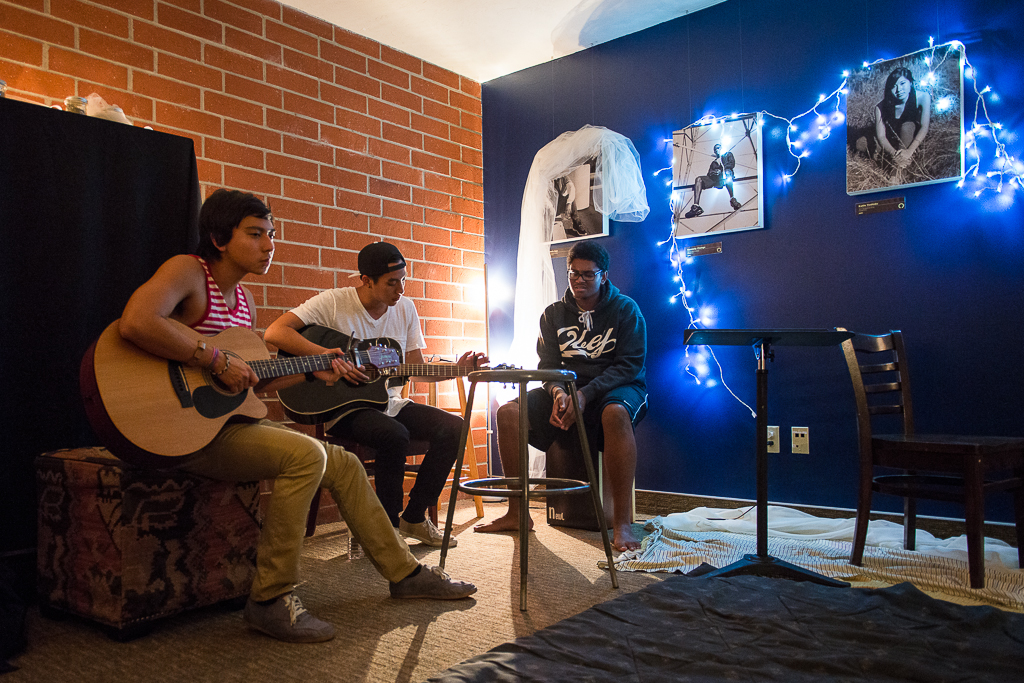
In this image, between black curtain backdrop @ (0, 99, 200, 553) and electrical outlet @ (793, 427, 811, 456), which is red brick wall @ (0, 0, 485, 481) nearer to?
black curtain backdrop @ (0, 99, 200, 553)

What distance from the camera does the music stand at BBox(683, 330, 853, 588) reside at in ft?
6.70

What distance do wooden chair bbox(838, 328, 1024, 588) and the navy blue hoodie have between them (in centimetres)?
88

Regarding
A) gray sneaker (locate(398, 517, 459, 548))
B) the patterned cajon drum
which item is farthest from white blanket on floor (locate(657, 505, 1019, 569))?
the patterned cajon drum

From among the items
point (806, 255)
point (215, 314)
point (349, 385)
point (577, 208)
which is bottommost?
point (349, 385)

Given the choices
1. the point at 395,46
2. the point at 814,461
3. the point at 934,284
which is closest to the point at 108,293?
the point at 395,46

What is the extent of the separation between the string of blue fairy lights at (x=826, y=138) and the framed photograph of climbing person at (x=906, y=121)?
2cm

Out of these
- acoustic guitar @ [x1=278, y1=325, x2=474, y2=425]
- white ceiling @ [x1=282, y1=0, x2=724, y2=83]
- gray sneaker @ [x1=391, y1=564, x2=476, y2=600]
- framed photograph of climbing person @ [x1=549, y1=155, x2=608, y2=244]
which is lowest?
gray sneaker @ [x1=391, y1=564, x2=476, y2=600]

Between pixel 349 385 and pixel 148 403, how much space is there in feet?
3.18

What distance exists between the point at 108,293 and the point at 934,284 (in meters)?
3.01

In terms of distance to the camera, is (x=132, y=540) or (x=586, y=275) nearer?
(x=132, y=540)

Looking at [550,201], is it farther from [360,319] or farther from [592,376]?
[360,319]

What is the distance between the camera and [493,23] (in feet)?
12.3

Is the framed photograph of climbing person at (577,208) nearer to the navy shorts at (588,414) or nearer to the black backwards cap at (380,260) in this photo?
the navy shorts at (588,414)

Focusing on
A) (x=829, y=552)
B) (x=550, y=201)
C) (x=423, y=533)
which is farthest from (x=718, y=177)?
(x=423, y=533)
